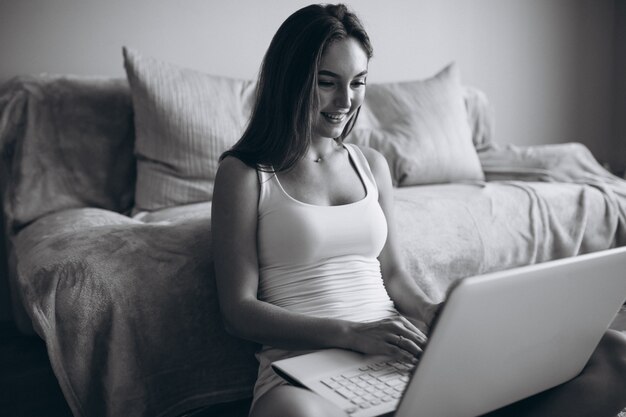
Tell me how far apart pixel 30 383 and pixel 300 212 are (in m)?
1.02

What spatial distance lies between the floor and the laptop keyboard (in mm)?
555

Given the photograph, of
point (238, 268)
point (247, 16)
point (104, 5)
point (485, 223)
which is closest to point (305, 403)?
point (238, 268)

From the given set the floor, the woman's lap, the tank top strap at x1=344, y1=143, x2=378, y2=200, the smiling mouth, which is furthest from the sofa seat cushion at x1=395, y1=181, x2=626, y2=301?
the woman's lap

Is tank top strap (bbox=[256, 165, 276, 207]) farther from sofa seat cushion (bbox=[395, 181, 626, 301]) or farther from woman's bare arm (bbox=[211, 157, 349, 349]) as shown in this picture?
sofa seat cushion (bbox=[395, 181, 626, 301])

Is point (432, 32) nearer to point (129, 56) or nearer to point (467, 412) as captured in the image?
point (129, 56)

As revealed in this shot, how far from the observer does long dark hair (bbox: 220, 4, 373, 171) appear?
109 centimetres

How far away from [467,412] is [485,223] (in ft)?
3.81

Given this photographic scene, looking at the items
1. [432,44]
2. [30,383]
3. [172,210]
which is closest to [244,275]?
[172,210]

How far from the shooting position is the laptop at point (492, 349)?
0.63m

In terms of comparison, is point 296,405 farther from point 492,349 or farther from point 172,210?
point 172,210

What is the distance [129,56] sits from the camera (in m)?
1.82

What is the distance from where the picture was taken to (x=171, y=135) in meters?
1.79

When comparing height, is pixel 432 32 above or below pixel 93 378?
above

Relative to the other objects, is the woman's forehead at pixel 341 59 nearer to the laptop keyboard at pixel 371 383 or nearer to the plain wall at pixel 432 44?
the laptop keyboard at pixel 371 383
